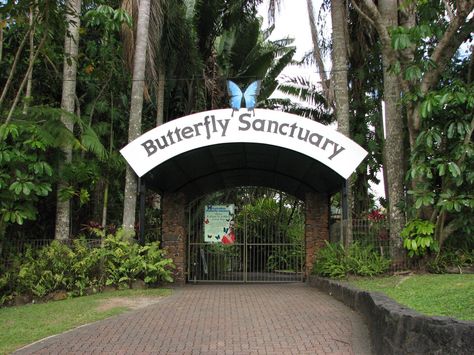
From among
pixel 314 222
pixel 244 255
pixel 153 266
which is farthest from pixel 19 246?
pixel 314 222

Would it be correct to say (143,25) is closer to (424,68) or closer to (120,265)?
(120,265)

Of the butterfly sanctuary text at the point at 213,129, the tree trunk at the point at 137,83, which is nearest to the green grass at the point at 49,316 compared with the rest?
the tree trunk at the point at 137,83

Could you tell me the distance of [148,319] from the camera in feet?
29.0

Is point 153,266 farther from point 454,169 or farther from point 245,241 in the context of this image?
point 454,169

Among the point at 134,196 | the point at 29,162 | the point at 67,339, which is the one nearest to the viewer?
the point at 67,339

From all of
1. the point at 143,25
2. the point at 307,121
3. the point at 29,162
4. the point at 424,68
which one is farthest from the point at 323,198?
the point at 29,162

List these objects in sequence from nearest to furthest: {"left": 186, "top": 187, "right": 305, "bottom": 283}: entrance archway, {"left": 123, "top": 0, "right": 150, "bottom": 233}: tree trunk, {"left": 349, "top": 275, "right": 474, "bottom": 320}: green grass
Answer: {"left": 349, "top": 275, "right": 474, "bottom": 320}: green grass → {"left": 123, "top": 0, "right": 150, "bottom": 233}: tree trunk → {"left": 186, "top": 187, "right": 305, "bottom": 283}: entrance archway

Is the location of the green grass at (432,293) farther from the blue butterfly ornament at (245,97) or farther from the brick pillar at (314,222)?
the blue butterfly ornament at (245,97)

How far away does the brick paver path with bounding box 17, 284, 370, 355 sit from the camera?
6.86 meters

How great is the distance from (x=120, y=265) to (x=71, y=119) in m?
3.57

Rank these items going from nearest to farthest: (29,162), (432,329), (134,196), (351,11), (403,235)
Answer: (432,329), (29,162), (403,235), (134,196), (351,11)

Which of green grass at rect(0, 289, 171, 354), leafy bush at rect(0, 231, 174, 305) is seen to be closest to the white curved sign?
leafy bush at rect(0, 231, 174, 305)

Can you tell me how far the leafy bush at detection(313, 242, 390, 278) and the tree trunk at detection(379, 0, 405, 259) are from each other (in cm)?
47

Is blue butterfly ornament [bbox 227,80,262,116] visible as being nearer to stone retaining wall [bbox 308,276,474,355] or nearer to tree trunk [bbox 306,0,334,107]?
tree trunk [bbox 306,0,334,107]
